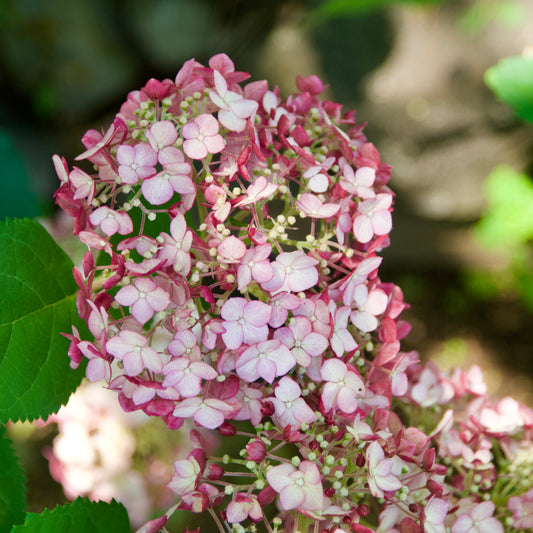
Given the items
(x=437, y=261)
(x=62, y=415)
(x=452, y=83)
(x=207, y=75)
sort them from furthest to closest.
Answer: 1. (x=437, y=261)
2. (x=452, y=83)
3. (x=62, y=415)
4. (x=207, y=75)

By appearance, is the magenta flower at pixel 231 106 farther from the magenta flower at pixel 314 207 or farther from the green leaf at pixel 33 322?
the green leaf at pixel 33 322

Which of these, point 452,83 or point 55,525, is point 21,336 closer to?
point 55,525

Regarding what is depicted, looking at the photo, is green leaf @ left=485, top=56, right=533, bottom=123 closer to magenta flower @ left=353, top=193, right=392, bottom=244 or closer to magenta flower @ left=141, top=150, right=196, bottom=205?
magenta flower @ left=353, top=193, right=392, bottom=244

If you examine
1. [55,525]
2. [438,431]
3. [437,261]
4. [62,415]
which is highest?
[438,431]

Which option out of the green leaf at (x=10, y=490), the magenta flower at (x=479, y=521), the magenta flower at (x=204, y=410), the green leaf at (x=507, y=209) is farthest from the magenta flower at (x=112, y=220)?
the green leaf at (x=507, y=209)

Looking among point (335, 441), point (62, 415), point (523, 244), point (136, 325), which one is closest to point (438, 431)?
point (335, 441)

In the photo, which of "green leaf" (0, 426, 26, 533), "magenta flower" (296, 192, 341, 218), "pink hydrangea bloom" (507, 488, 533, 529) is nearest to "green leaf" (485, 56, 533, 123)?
"magenta flower" (296, 192, 341, 218)
